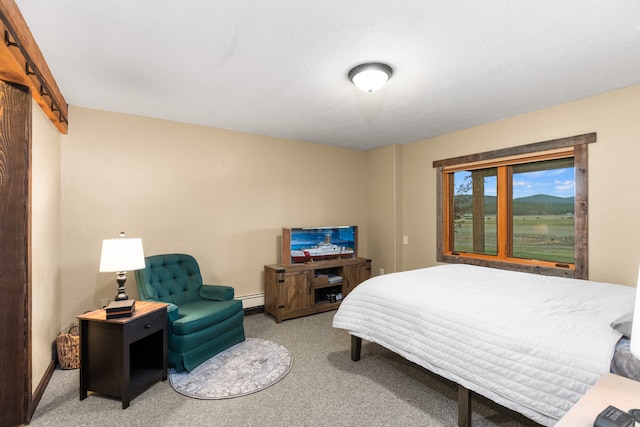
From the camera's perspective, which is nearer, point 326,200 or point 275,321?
point 275,321

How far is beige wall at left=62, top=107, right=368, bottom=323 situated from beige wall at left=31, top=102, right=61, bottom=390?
204mm

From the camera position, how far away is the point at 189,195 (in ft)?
12.5

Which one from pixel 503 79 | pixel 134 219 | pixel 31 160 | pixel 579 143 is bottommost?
pixel 134 219

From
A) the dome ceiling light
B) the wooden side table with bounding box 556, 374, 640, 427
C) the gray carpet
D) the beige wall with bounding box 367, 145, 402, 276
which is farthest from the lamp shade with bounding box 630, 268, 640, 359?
the beige wall with bounding box 367, 145, 402, 276

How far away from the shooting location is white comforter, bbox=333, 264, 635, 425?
1517 millimetres

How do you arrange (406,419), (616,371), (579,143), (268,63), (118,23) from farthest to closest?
(579,143) < (268,63) < (406,419) < (118,23) < (616,371)

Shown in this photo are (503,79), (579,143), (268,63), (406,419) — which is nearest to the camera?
(406,419)

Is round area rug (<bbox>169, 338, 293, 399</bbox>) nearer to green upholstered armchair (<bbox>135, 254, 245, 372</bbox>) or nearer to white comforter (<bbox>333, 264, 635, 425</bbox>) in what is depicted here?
green upholstered armchair (<bbox>135, 254, 245, 372</bbox>)

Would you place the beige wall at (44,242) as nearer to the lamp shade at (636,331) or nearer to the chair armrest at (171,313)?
the chair armrest at (171,313)

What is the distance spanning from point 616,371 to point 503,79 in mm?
2177

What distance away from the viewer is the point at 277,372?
2.65m

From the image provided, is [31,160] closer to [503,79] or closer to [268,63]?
[268,63]

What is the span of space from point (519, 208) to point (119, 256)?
4.17 m

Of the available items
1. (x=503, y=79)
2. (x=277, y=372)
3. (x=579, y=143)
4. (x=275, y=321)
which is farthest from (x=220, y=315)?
(x=579, y=143)
